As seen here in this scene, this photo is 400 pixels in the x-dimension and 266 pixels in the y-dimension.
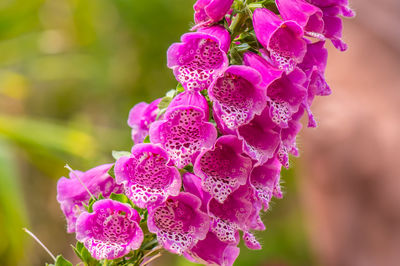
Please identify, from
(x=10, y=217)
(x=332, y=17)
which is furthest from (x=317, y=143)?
(x=332, y=17)

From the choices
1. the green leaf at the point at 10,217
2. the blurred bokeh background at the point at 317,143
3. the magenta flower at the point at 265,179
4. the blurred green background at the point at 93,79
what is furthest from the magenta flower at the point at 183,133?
the blurred green background at the point at 93,79

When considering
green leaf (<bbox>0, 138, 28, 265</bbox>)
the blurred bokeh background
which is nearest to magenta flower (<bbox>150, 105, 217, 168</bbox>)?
the blurred bokeh background

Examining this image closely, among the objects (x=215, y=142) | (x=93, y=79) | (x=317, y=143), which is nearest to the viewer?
(x=215, y=142)

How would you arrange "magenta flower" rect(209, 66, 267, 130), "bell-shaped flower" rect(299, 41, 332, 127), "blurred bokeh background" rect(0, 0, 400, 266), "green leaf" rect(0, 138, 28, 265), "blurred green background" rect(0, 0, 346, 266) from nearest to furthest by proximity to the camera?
"magenta flower" rect(209, 66, 267, 130) < "bell-shaped flower" rect(299, 41, 332, 127) < "green leaf" rect(0, 138, 28, 265) < "blurred bokeh background" rect(0, 0, 400, 266) < "blurred green background" rect(0, 0, 346, 266)

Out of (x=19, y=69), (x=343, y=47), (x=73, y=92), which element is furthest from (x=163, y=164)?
(x=73, y=92)

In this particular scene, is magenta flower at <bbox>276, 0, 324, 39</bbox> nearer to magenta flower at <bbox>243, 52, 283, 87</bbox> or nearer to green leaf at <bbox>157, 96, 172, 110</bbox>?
magenta flower at <bbox>243, 52, 283, 87</bbox>

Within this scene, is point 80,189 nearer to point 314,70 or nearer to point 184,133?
point 184,133
